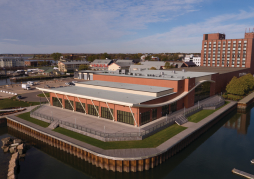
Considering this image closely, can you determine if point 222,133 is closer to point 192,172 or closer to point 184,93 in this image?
point 184,93

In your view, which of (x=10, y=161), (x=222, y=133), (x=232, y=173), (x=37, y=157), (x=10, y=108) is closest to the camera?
(x=232, y=173)

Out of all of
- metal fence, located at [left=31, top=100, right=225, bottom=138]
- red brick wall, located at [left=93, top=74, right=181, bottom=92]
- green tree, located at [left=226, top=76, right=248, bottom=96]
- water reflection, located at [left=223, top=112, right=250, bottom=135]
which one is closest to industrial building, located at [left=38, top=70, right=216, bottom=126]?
red brick wall, located at [left=93, top=74, right=181, bottom=92]

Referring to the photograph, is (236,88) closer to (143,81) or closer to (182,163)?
(143,81)

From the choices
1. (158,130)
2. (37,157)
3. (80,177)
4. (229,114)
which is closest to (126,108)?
(158,130)

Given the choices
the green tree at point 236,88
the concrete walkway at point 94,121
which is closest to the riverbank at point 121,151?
the concrete walkway at point 94,121

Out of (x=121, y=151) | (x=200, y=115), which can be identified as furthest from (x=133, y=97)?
(x=200, y=115)

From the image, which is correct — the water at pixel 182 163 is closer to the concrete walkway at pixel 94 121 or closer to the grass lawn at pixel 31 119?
the grass lawn at pixel 31 119

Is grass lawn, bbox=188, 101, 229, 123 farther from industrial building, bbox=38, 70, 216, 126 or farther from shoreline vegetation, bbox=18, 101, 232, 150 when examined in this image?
shoreline vegetation, bbox=18, 101, 232, 150
